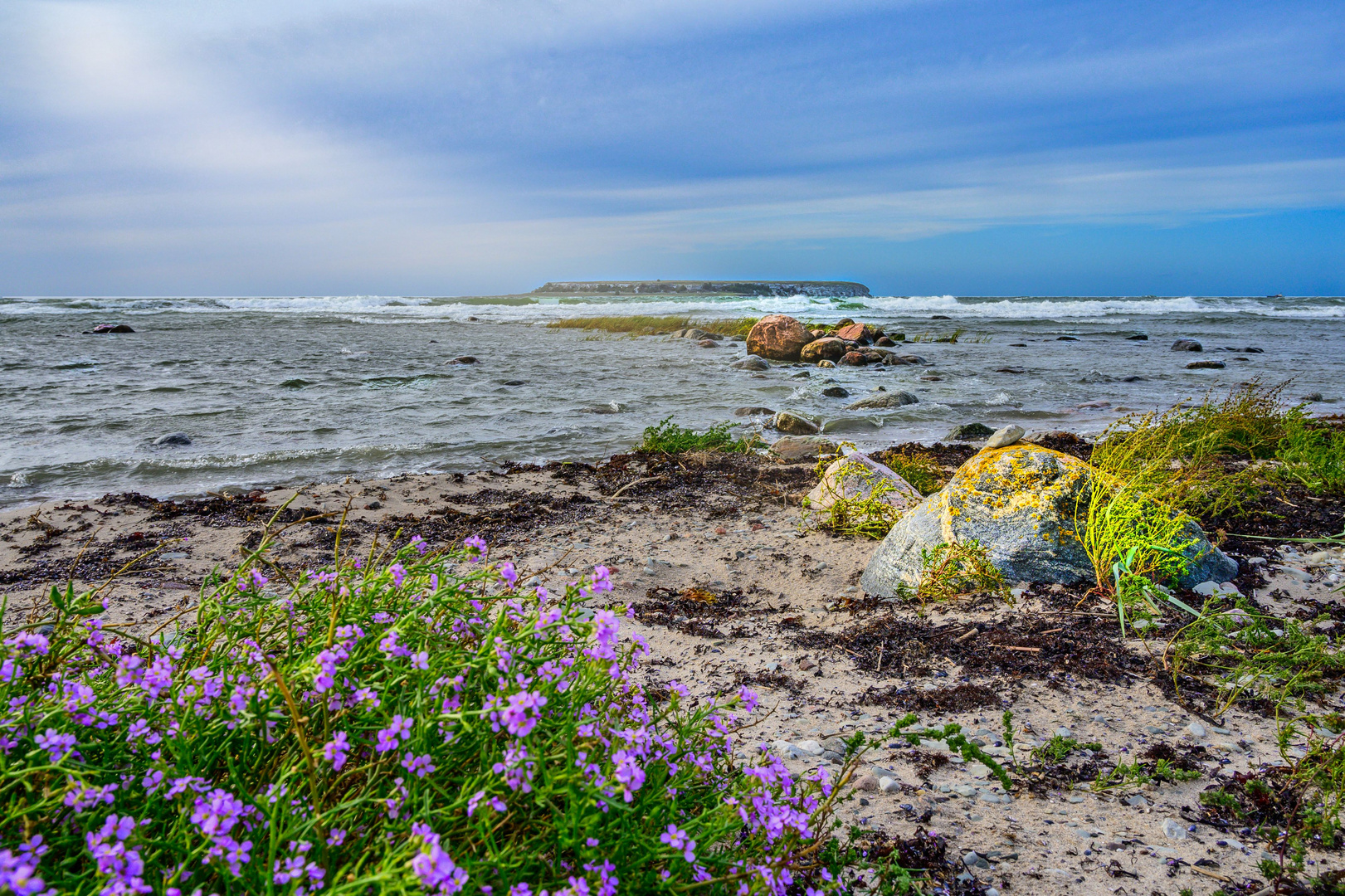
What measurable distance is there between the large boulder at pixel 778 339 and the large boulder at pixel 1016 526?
16.1 m

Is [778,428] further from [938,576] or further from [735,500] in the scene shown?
[938,576]

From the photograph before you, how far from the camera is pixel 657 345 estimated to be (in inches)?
940

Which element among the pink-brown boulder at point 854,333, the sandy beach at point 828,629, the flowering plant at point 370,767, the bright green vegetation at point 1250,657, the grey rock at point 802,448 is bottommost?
the sandy beach at point 828,629

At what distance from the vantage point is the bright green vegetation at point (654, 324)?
27989mm

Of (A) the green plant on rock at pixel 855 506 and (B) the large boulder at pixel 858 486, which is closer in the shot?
(A) the green plant on rock at pixel 855 506

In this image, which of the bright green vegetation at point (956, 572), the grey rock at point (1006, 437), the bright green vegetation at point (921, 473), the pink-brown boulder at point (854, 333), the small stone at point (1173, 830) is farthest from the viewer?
the pink-brown boulder at point (854, 333)

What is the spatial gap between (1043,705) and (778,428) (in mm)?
6944

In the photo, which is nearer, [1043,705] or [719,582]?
[1043,705]

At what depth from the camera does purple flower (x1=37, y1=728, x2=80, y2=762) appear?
1168 millimetres

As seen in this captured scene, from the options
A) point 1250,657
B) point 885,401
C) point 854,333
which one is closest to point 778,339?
point 854,333

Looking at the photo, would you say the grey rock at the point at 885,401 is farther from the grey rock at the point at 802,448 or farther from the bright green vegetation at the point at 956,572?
the bright green vegetation at the point at 956,572

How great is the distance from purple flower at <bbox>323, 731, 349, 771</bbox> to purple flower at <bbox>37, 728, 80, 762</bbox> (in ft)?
1.24

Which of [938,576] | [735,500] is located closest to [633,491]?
[735,500]

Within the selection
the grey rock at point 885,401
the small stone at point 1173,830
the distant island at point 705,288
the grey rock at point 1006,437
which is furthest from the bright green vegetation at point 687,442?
the distant island at point 705,288
